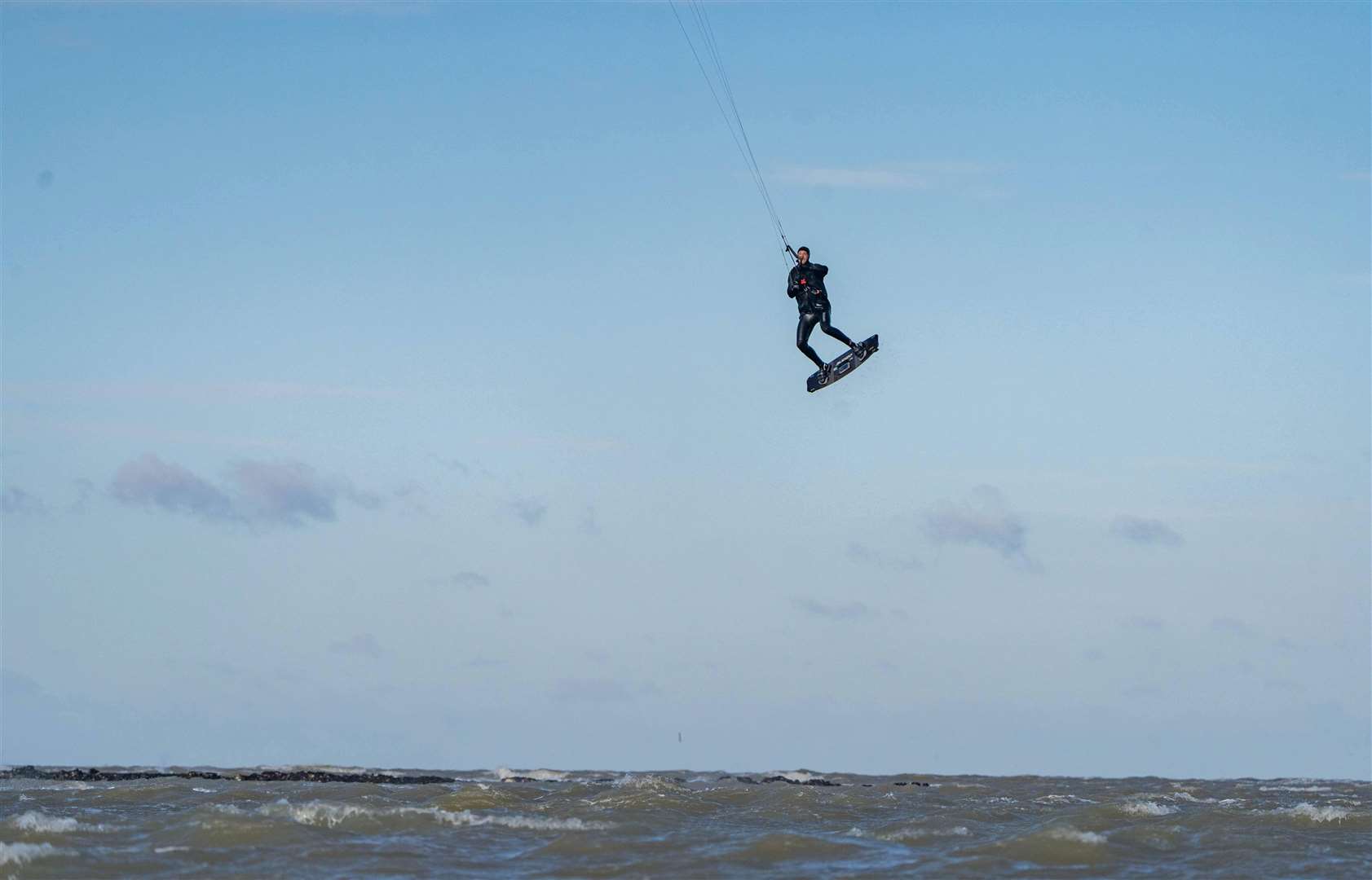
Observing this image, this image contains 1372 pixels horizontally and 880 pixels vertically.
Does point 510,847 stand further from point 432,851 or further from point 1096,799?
point 1096,799

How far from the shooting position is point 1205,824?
22.4 metres

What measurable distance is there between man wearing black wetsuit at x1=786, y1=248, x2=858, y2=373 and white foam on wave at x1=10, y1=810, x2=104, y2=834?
14152mm

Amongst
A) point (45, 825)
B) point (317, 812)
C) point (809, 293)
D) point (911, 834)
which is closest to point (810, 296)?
point (809, 293)

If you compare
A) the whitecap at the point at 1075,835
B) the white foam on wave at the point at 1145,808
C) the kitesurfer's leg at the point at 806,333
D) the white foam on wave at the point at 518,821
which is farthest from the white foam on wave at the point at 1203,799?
the white foam on wave at the point at 518,821

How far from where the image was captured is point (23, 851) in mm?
17531

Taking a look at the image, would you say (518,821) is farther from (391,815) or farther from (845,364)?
(845,364)

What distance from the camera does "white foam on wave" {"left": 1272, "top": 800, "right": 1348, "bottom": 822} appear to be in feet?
76.8

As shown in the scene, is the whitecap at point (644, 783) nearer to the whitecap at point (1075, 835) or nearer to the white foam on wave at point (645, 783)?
the white foam on wave at point (645, 783)

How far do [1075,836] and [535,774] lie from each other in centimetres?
1796

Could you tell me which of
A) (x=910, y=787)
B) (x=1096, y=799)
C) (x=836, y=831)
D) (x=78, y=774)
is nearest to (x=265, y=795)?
(x=78, y=774)

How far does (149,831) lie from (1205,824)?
1573 cm

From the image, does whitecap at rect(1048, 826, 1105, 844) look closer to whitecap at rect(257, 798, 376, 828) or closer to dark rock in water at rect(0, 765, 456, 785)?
whitecap at rect(257, 798, 376, 828)

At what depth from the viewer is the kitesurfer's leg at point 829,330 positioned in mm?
25891

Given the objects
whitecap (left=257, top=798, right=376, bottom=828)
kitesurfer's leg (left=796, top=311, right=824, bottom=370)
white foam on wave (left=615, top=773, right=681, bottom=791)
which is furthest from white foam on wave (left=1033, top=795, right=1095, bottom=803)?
whitecap (left=257, top=798, right=376, bottom=828)
